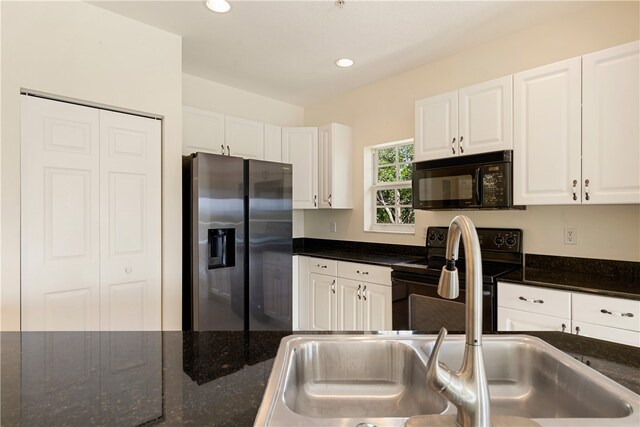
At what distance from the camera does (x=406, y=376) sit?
1011 mm

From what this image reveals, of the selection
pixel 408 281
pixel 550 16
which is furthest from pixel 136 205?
pixel 550 16

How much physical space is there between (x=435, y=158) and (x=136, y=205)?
219 cm

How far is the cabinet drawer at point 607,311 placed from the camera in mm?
→ 1624

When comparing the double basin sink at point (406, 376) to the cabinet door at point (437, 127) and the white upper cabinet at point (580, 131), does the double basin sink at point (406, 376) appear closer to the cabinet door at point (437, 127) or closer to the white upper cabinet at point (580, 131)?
the white upper cabinet at point (580, 131)

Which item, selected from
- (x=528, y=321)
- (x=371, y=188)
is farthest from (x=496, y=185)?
(x=371, y=188)

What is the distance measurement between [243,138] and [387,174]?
1.51m

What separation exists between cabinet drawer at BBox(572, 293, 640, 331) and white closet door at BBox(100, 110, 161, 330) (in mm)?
2572

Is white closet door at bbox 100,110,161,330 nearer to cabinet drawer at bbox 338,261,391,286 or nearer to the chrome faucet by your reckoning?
cabinet drawer at bbox 338,261,391,286

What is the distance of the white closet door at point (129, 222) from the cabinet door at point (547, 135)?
247cm

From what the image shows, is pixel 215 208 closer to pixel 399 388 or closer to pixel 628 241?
pixel 399 388

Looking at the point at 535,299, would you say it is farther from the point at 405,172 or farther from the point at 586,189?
the point at 405,172

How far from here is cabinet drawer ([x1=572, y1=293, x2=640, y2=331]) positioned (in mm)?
1624

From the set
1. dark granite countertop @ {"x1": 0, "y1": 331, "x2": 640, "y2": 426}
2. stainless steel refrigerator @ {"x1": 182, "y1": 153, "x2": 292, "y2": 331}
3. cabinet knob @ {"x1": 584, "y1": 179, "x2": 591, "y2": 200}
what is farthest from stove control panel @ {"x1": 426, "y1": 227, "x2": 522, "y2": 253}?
dark granite countertop @ {"x1": 0, "y1": 331, "x2": 640, "y2": 426}

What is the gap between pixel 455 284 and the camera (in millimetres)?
705
